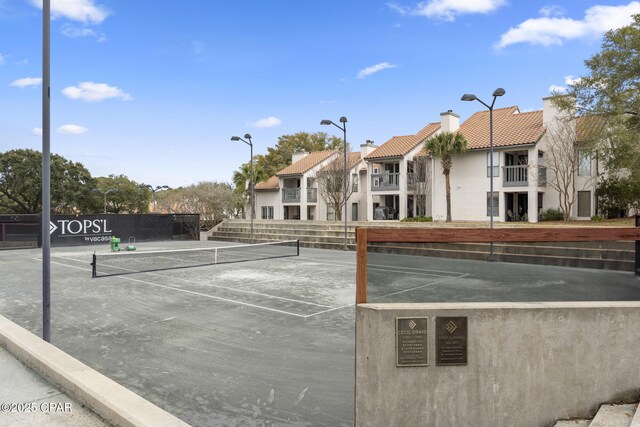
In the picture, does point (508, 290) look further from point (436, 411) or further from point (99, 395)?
point (99, 395)

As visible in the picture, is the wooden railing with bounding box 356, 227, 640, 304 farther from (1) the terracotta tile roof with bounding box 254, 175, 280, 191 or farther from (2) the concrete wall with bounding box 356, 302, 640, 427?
(1) the terracotta tile roof with bounding box 254, 175, 280, 191

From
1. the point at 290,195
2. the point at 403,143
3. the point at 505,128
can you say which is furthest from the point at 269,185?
the point at 505,128

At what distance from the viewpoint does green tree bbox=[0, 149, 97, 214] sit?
58.4 m

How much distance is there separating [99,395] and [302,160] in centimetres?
5094

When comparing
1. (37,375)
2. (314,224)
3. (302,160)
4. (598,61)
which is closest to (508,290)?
(37,375)

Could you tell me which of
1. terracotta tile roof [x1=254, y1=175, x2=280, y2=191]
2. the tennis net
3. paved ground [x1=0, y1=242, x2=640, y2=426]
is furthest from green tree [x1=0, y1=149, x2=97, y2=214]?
paved ground [x1=0, y1=242, x2=640, y2=426]

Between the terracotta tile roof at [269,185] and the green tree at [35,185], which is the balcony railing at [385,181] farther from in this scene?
the green tree at [35,185]

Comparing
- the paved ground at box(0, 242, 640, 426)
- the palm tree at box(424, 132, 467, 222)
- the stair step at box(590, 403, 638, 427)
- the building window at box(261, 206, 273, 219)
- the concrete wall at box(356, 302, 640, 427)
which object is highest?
the palm tree at box(424, 132, 467, 222)

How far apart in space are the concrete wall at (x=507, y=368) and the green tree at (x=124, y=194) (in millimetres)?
72910

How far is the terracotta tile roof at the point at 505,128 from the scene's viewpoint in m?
34.6

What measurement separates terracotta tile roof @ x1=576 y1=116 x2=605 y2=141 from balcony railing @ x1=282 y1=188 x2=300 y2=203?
2823 cm

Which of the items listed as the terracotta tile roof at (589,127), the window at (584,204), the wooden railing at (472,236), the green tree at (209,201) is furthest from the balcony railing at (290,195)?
the wooden railing at (472,236)

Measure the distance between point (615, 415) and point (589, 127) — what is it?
30080 millimetres

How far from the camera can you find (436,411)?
4.64 metres
